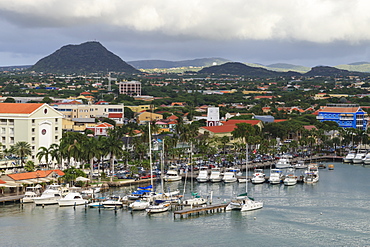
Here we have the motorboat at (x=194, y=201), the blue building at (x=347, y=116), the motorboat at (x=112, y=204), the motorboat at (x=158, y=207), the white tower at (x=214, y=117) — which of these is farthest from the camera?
the blue building at (x=347, y=116)

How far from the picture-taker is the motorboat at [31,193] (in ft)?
156

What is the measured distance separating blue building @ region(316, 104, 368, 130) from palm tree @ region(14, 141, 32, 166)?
2459 inches

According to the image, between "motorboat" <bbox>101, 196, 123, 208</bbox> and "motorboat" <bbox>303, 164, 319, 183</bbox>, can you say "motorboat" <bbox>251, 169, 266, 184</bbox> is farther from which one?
"motorboat" <bbox>101, 196, 123, 208</bbox>

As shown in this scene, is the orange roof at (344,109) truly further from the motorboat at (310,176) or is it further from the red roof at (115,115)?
the motorboat at (310,176)

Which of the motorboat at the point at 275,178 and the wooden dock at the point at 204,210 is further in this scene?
the motorboat at the point at 275,178

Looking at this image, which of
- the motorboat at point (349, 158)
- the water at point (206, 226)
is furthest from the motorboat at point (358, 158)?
the water at point (206, 226)

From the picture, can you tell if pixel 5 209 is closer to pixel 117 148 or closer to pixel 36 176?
pixel 36 176

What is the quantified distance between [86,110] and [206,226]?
68.1 meters

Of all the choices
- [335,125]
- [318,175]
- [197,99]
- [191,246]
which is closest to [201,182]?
[318,175]

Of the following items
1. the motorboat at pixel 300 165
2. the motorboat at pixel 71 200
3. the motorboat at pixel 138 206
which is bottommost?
the motorboat at pixel 138 206

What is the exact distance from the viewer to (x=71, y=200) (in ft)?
155

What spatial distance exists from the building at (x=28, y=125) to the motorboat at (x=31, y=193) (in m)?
8.99

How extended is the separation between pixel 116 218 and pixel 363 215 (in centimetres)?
1789

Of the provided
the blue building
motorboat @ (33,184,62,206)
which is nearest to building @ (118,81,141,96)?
the blue building
